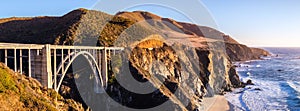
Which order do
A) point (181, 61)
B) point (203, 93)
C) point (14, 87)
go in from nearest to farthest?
point (14, 87) → point (203, 93) → point (181, 61)

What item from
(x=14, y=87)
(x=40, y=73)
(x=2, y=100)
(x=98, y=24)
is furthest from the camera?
(x=98, y=24)

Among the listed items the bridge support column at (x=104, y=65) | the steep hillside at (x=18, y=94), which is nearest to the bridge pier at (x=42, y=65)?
the steep hillside at (x=18, y=94)

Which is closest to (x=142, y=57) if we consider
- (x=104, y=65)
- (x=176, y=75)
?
(x=104, y=65)

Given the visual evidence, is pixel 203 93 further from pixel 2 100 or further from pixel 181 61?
pixel 2 100

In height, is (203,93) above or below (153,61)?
below

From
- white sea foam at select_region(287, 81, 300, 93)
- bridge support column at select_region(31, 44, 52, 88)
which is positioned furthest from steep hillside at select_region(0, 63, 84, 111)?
white sea foam at select_region(287, 81, 300, 93)

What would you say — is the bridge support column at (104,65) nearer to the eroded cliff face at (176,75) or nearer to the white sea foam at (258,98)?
the eroded cliff face at (176,75)

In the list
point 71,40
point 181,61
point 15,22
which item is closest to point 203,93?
point 181,61

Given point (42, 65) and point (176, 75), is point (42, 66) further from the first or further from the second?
point (176, 75)

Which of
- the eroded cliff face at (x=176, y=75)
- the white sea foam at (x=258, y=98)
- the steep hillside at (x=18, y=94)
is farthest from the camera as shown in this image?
the white sea foam at (x=258, y=98)

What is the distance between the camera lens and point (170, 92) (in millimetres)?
30266

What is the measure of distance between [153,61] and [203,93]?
28.5 ft

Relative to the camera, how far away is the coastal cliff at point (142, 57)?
96.2ft

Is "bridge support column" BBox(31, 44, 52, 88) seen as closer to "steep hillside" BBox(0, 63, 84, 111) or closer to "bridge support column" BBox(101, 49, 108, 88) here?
"steep hillside" BBox(0, 63, 84, 111)
